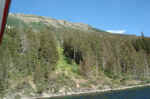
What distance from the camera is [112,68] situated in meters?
66.2

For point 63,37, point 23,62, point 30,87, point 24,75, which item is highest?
point 63,37

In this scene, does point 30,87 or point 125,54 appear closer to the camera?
point 30,87

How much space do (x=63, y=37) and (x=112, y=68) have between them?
27805 millimetres

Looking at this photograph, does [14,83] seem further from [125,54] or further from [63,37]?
[125,54]

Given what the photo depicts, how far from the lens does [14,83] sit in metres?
38.6

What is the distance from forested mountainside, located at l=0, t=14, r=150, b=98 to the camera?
4146 cm

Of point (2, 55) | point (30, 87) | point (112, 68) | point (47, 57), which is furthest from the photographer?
point (112, 68)

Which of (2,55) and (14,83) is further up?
(2,55)

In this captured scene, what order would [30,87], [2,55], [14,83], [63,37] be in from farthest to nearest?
[63,37] < [30,87] < [14,83] < [2,55]

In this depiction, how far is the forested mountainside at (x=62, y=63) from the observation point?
41.5 metres

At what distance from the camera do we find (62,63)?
206 ft

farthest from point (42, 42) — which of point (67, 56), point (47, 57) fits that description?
point (67, 56)

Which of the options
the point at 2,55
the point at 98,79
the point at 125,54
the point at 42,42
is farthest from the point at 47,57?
the point at 125,54

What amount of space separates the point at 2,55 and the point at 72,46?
45.3m
